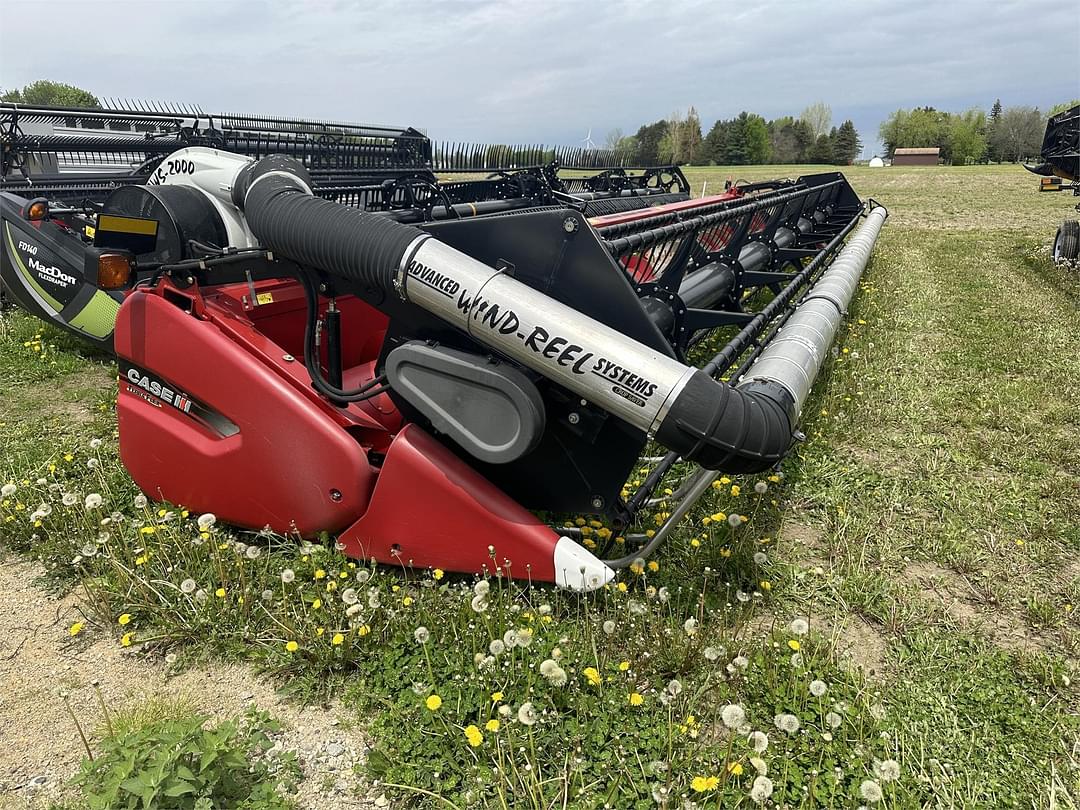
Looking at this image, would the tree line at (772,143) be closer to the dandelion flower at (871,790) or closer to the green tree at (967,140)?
the green tree at (967,140)

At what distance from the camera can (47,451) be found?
12.7 ft

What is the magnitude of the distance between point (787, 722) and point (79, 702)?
220 centimetres

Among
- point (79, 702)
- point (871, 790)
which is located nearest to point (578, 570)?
point (871, 790)

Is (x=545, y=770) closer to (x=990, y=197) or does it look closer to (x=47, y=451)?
(x=47, y=451)

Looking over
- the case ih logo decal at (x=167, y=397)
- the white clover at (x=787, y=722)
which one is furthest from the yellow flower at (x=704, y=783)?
the case ih logo decal at (x=167, y=397)

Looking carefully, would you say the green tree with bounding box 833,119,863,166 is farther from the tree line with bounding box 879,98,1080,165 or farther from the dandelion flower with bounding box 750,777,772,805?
the dandelion flower with bounding box 750,777,772,805

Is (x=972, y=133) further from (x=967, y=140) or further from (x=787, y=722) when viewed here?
(x=787, y=722)

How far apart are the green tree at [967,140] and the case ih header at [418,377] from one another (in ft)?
323

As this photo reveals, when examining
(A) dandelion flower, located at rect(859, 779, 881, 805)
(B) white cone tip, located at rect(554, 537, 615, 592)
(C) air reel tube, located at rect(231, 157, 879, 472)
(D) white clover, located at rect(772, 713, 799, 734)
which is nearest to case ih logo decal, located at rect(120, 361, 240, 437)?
(C) air reel tube, located at rect(231, 157, 879, 472)

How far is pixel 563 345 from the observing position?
2199 millimetres

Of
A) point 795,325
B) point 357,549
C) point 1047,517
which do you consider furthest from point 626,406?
point 1047,517

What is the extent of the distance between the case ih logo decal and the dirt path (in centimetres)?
84

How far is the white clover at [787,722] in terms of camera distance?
195 cm

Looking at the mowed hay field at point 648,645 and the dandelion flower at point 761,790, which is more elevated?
the dandelion flower at point 761,790
